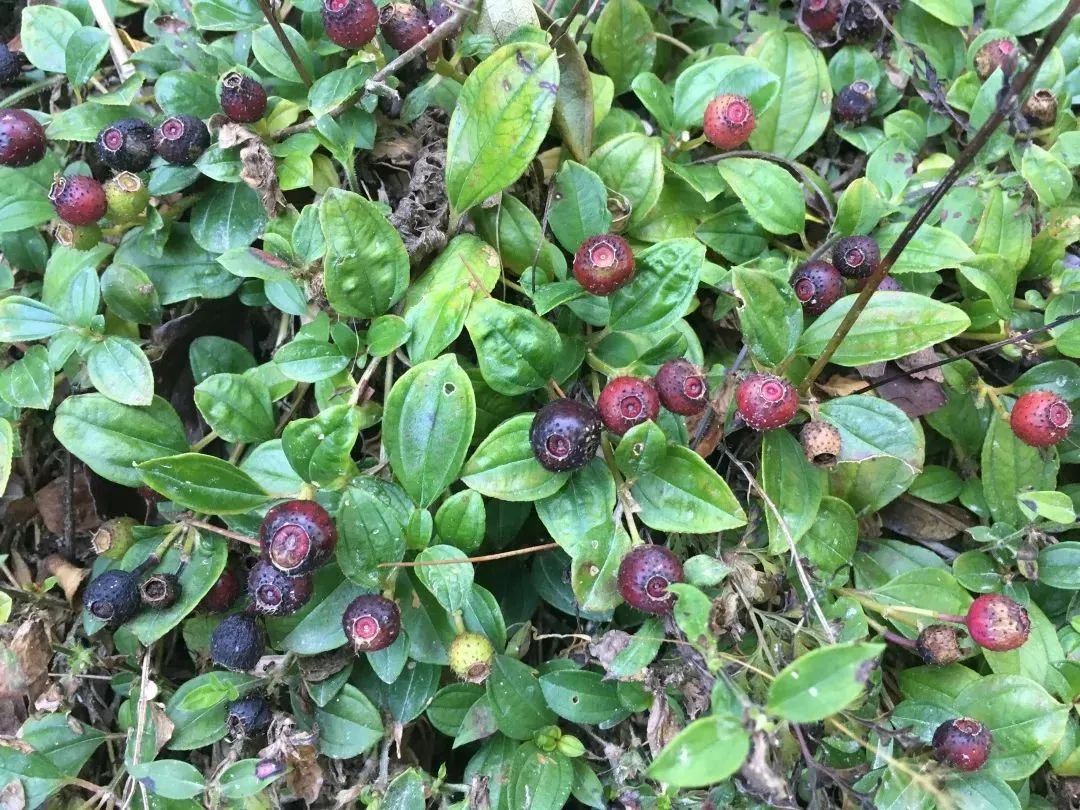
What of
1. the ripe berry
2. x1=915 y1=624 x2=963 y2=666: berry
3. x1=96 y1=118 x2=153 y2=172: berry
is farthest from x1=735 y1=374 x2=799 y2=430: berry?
x1=96 y1=118 x2=153 y2=172: berry

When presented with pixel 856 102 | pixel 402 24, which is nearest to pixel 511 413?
pixel 402 24

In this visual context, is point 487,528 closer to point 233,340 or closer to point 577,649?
point 577,649

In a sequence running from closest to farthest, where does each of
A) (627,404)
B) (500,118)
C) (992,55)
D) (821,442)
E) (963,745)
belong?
(963,745) < (627,404) < (821,442) < (500,118) < (992,55)

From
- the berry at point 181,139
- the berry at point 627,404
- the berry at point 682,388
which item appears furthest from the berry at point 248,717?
the berry at point 181,139

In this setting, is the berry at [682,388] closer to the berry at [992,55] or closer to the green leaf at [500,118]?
the green leaf at [500,118]

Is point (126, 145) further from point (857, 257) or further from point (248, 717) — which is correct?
point (857, 257)

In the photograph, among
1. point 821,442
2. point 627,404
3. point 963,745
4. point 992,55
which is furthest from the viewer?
point 992,55
